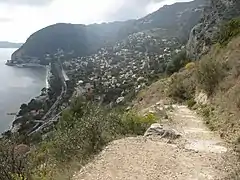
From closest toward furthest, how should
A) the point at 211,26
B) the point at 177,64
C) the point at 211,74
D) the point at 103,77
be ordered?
the point at 211,74
the point at 211,26
the point at 177,64
the point at 103,77

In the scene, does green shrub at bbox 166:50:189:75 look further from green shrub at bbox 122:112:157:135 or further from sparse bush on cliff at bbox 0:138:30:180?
sparse bush on cliff at bbox 0:138:30:180

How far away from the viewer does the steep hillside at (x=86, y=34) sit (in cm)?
12789

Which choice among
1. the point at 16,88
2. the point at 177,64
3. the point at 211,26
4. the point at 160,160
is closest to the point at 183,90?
the point at 160,160

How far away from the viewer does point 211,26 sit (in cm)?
3281

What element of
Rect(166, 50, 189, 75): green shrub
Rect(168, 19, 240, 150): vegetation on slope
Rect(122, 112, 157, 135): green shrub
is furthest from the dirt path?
Rect(166, 50, 189, 75): green shrub

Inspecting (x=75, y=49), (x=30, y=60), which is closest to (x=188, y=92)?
(x=75, y=49)

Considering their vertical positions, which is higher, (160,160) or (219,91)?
(219,91)

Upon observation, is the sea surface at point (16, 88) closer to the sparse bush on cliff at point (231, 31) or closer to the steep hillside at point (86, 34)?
the steep hillside at point (86, 34)

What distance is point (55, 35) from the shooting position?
14688cm

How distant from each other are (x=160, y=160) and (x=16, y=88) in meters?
92.1

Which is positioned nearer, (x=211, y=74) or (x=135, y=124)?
(x=135, y=124)

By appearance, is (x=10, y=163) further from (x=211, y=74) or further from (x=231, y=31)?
(x=231, y=31)

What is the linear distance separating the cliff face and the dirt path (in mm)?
20091

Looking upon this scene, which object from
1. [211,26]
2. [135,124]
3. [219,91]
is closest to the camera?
[135,124]
